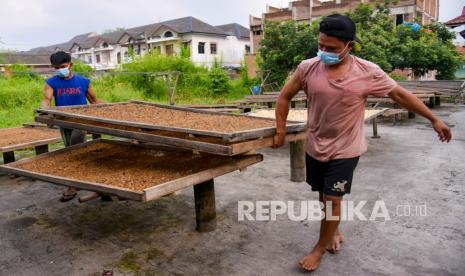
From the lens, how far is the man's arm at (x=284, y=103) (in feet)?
9.37

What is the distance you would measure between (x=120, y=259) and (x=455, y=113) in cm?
1117

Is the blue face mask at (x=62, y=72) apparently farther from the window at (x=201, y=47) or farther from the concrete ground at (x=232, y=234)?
the window at (x=201, y=47)

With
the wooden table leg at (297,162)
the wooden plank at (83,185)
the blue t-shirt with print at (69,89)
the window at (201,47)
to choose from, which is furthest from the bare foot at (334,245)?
the window at (201,47)

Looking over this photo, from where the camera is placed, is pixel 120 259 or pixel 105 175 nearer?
pixel 120 259

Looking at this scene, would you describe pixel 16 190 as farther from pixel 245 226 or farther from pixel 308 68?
pixel 308 68

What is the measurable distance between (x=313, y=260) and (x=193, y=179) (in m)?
1.06

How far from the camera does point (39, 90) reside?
Answer: 14.4 metres

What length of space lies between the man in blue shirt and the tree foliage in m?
12.3

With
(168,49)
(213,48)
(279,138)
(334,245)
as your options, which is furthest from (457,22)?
(168,49)

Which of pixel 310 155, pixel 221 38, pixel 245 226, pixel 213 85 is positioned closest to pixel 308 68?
pixel 310 155

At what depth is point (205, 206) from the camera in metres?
3.46

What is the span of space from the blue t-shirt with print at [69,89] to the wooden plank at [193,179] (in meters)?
2.32

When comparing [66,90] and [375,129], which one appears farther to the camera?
[375,129]

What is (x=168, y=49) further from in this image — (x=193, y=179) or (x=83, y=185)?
(x=193, y=179)
